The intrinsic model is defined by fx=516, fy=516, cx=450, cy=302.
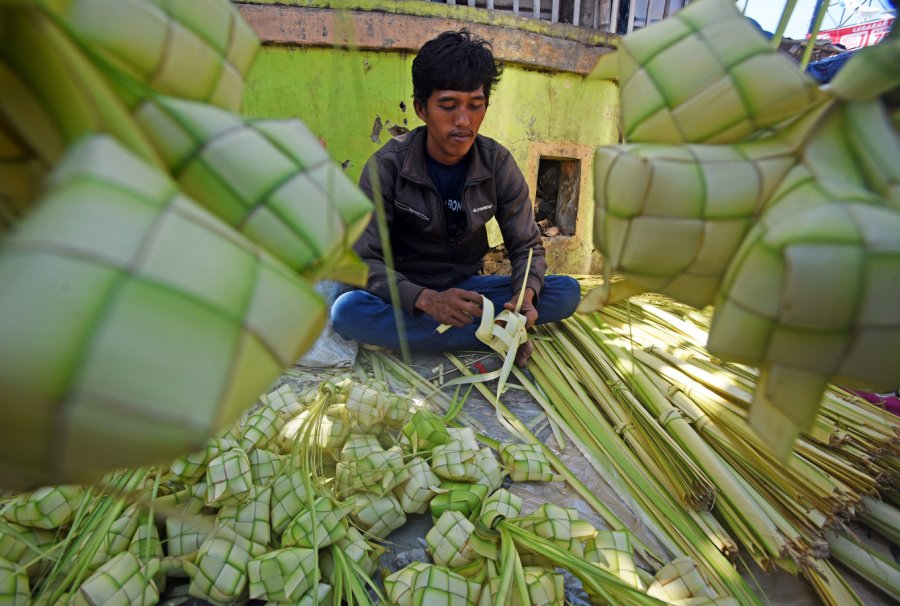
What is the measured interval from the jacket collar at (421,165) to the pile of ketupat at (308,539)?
1073 mm

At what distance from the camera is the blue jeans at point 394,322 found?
1941 mm

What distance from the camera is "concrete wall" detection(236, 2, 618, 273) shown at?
7.80ft

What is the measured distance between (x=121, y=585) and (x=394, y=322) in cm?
121

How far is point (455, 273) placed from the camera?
7.14ft

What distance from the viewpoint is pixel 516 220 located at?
84.0 inches

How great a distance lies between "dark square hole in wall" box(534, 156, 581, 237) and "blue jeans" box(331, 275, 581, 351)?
3.65 feet

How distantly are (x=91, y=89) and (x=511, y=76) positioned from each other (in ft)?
9.05

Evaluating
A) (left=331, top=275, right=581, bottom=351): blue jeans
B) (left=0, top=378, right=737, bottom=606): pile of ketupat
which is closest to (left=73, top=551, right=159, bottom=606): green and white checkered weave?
(left=0, top=378, right=737, bottom=606): pile of ketupat

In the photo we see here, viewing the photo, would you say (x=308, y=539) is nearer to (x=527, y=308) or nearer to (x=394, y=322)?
(x=394, y=322)

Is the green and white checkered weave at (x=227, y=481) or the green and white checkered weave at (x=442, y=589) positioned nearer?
the green and white checkered weave at (x=442, y=589)

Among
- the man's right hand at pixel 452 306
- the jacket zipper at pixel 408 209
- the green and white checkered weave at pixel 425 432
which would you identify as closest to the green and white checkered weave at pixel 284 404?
the green and white checkered weave at pixel 425 432

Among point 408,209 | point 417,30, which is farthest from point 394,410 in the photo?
point 417,30

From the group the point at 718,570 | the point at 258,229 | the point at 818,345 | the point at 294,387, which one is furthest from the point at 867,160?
the point at 294,387

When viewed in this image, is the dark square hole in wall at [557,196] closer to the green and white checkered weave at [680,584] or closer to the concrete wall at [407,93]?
the concrete wall at [407,93]
